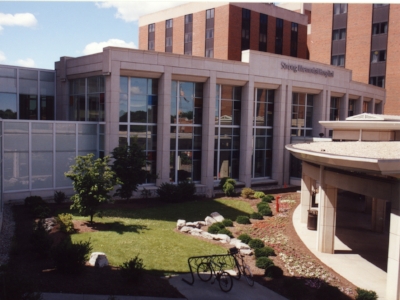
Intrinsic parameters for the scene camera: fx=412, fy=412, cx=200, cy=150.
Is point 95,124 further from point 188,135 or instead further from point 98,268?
point 98,268

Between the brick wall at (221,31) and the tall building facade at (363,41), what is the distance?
551 inches

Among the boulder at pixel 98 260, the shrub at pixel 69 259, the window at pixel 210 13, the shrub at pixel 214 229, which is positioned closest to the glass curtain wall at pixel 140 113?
the shrub at pixel 214 229

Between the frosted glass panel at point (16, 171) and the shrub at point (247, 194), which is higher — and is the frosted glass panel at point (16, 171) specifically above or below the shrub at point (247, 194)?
above

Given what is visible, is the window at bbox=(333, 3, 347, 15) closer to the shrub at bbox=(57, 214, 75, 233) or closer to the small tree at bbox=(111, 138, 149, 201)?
the small tree at bbox=(111, 138, 149, 201)

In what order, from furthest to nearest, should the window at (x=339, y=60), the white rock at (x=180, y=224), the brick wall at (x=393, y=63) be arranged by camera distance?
the window at (x=339, y=60), the brick wall at (x=393, y=63), the white rock at (x=180, y=224)

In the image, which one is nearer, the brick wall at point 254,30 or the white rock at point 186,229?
the white rock at point 186,229

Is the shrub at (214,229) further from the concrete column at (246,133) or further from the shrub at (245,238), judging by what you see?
the concrete column at (246,133)

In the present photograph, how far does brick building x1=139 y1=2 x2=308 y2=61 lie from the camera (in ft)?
181

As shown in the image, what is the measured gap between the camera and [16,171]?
24859 mm

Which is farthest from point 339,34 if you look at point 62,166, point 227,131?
point 62,166

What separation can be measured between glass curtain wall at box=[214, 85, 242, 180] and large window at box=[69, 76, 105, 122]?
30.3 feet

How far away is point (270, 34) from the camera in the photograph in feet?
197

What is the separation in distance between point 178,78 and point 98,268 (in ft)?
61.8

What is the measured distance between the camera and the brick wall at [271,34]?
59.8 metres
